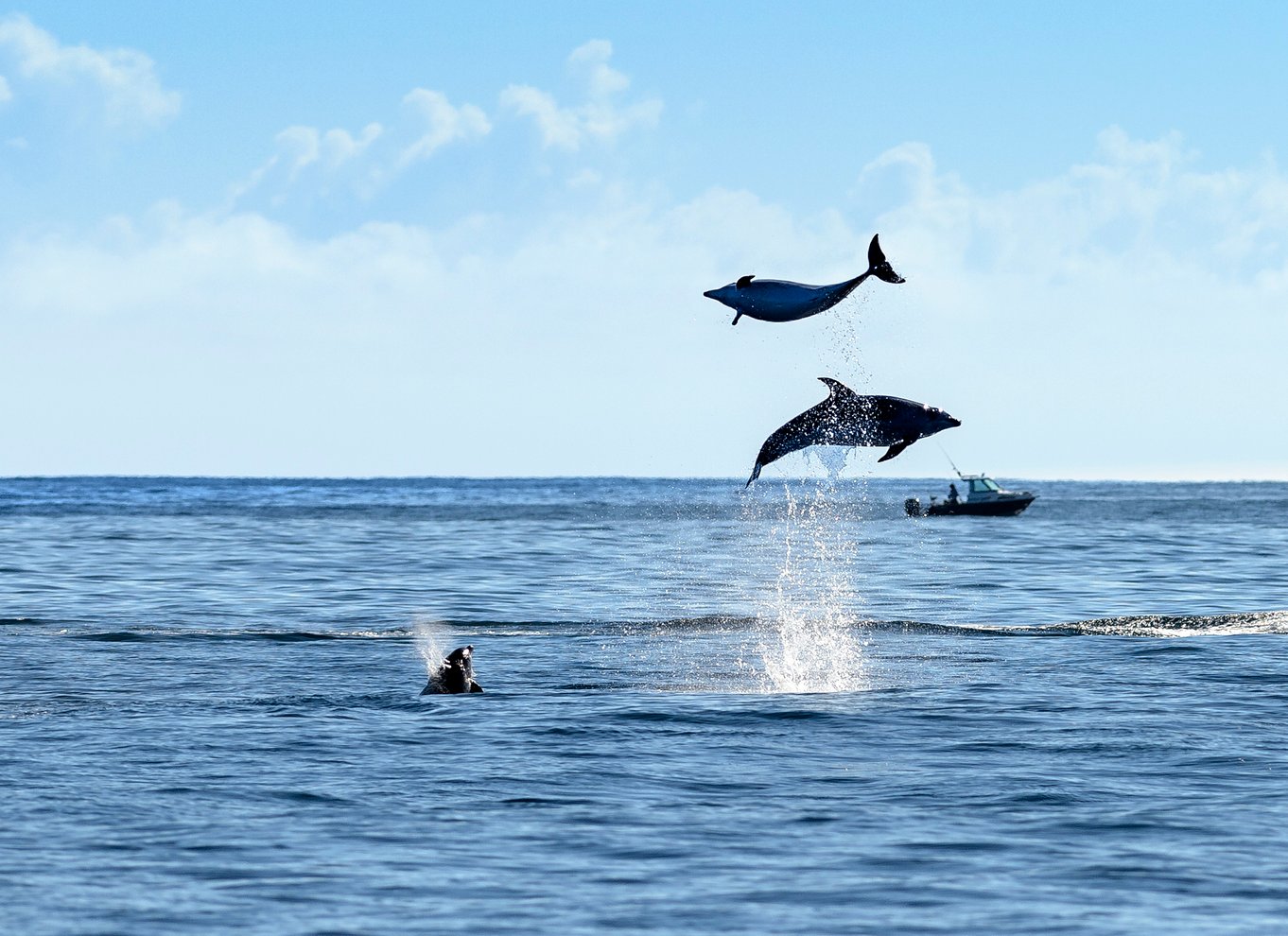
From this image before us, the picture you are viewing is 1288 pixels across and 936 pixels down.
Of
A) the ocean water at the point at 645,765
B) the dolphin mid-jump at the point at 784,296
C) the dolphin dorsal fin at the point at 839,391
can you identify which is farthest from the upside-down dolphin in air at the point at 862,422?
the ocean water at the point at 645,765

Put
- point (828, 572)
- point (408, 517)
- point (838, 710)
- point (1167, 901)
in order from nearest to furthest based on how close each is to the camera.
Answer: point (1167, 901) → point (838, 710) → point (828, 572) → point (408, 517)

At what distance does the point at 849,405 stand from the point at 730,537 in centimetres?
6161

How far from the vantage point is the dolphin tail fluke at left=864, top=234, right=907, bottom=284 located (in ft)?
46.8

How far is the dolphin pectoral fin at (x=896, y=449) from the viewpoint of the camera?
1588 cm

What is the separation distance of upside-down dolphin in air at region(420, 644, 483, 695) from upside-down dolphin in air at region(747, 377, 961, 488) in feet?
23.1

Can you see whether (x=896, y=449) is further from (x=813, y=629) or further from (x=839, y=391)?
(x=813, y=629)

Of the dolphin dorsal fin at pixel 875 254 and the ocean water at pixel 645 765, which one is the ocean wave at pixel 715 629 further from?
the dolphin dorsal fin at pixel 875 254

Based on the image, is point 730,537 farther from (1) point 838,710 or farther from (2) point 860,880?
(2) point 860,880

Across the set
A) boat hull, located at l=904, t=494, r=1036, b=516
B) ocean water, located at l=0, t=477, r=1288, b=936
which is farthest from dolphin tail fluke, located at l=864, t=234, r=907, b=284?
boat hull, located at l=904, t=494, r=1036, b=516

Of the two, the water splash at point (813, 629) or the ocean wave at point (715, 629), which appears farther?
the ocean wave at point (715, 629)

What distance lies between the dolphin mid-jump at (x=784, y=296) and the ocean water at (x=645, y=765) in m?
4.49

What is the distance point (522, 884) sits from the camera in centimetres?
1248

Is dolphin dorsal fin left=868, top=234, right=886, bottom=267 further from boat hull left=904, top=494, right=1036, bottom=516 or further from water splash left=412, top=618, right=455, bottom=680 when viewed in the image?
boat hull left=904, top=494, right=1036, bottom=516

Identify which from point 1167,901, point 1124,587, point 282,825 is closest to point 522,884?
point 282,825
